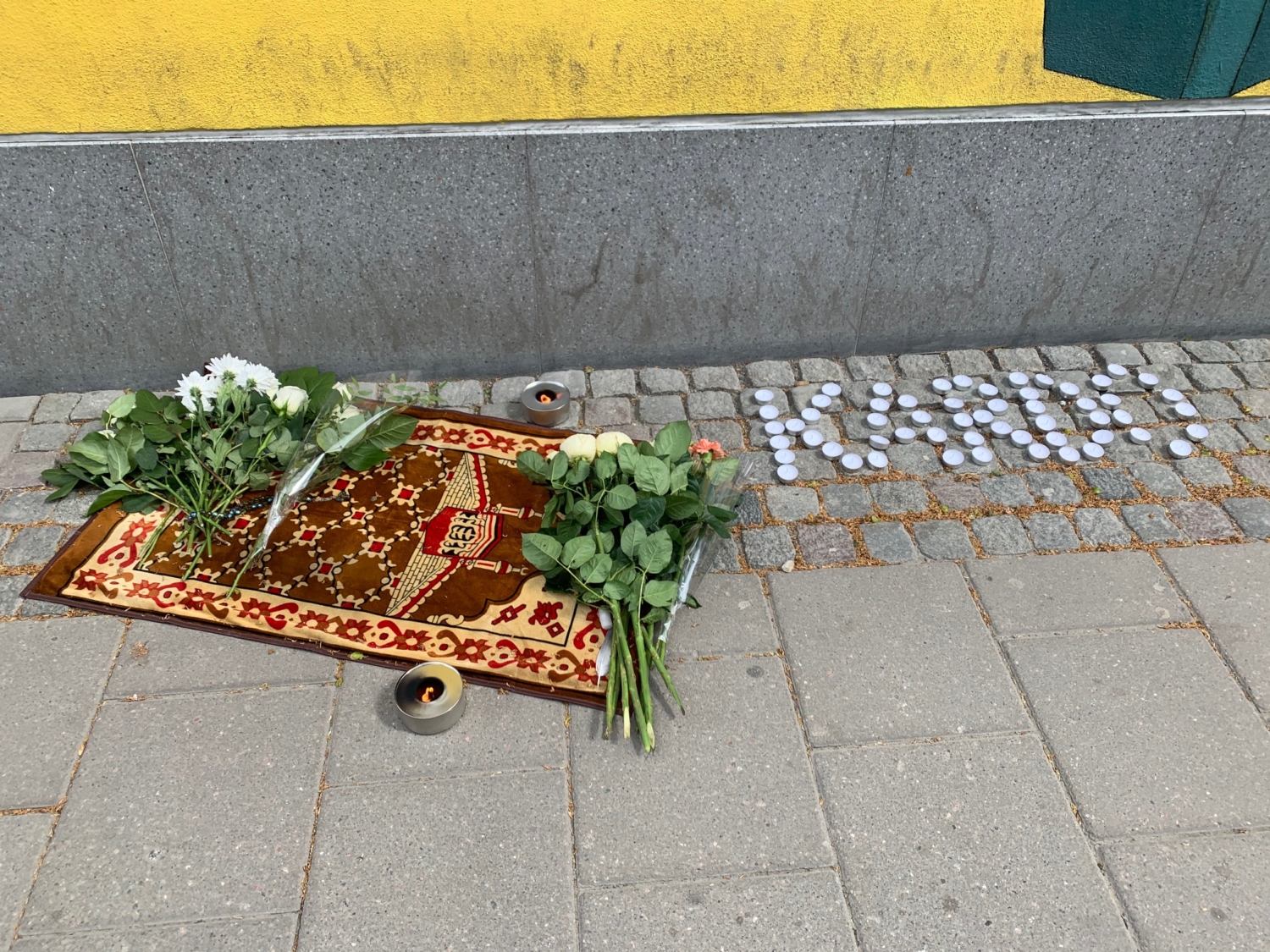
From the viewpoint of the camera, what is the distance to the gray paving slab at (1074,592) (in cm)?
334

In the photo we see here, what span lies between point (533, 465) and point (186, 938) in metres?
2.04

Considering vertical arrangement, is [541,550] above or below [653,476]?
below

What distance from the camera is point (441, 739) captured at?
2949mm

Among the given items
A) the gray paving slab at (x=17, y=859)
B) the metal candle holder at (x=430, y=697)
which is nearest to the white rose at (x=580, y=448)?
the metal candle holder at (x=430, y=697)

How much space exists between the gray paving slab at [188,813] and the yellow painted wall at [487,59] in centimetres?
273

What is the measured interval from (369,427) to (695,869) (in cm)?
252

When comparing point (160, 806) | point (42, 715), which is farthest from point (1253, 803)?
point (42, 715)

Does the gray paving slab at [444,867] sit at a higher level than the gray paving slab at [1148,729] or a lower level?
lower

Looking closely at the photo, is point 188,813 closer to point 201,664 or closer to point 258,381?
point 201,664

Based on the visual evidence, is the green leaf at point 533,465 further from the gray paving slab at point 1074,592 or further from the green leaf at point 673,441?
the gray paving slab at point 1074,592

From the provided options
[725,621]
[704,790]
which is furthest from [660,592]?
[704,790]

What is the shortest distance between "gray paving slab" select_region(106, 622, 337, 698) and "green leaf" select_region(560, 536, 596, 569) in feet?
3.21

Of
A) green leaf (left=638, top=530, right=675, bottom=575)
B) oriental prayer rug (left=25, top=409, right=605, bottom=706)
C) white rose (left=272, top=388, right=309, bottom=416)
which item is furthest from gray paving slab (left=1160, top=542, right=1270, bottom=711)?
white rose (left=272, top=388, right=309, bottom=416)

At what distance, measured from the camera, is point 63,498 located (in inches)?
153
